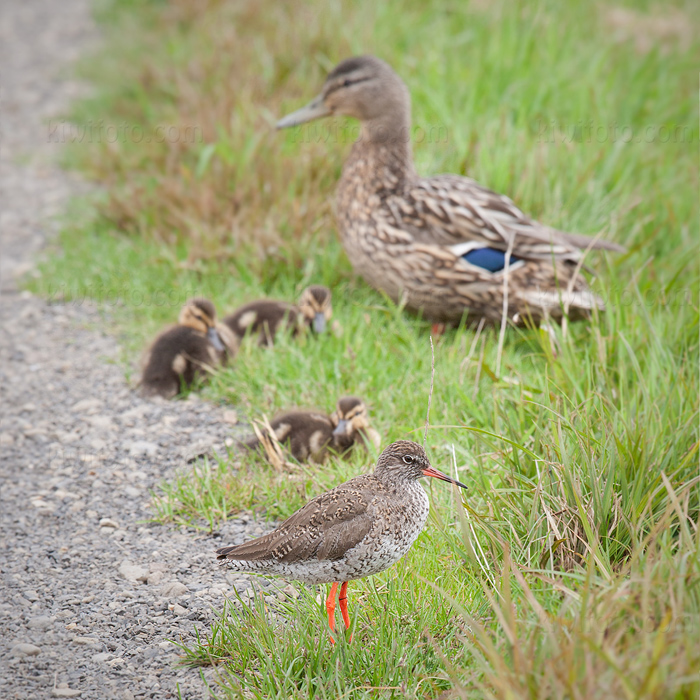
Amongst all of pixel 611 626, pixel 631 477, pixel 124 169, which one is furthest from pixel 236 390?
pixel 124 169

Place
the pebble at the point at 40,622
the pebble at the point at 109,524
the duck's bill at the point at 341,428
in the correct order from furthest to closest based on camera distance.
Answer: the duck's bill at the point at 341,428 → the pebble at the point at 109,524 → the pebble at the point at 40,622

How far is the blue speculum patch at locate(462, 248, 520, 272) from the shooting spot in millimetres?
4805

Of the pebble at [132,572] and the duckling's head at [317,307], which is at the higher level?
the duckling's head at [317,307]

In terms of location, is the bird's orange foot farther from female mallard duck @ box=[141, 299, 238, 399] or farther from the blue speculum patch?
the blue speculum patch

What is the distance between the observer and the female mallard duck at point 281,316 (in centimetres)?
464

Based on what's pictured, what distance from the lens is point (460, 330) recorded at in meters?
4.80

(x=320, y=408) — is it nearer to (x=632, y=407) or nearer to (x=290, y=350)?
(x=290, y=350)

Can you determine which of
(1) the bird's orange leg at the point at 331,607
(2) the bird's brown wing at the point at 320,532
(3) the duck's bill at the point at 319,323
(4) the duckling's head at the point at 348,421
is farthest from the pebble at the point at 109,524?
(3) the duck's bill at the point at 319,323

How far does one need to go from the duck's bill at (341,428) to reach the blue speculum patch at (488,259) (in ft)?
5.04

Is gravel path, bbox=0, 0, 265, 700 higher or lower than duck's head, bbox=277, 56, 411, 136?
lower

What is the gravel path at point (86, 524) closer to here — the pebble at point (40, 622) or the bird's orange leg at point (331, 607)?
the pebble at point (40, 622)

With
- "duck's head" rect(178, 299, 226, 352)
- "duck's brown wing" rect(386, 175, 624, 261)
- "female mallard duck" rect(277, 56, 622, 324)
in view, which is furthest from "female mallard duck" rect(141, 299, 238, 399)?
"duck's brown wing" rect(386, 175, 624, 261)

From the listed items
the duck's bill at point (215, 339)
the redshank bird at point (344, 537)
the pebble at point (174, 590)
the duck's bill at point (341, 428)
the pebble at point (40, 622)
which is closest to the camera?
the redshank bird at point (344, 537)

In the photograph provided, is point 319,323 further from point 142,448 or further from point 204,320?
point 142,448
